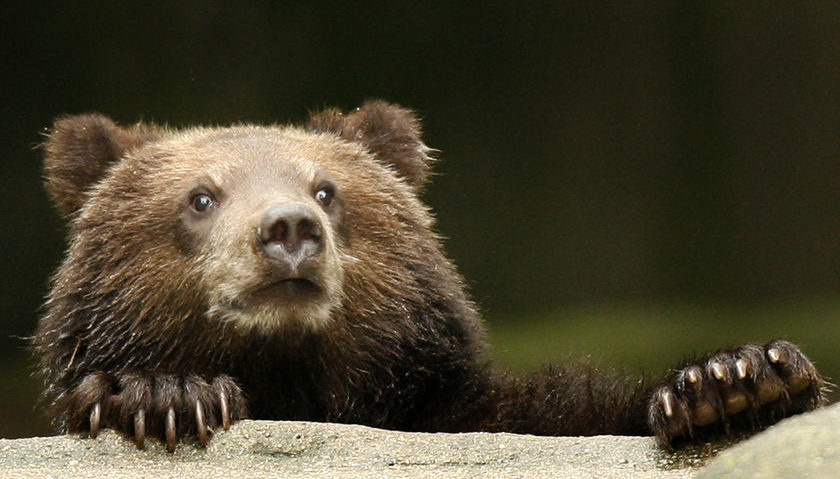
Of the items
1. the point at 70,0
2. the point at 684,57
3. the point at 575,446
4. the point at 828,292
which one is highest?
the point at 70,0

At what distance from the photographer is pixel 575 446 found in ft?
13.6

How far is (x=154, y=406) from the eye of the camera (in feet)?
14.0

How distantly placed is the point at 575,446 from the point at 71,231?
2.82 m

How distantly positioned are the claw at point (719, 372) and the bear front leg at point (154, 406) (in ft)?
5.50

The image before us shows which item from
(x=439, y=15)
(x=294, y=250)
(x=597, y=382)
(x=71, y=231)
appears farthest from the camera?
(x=439, y=15)

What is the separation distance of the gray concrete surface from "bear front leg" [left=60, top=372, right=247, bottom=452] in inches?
2.1

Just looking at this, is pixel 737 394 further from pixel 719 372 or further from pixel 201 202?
pixel 201 202

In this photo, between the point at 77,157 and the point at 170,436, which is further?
the point at 77,157

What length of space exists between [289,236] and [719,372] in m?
1.64

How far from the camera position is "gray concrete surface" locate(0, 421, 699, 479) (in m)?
3.81

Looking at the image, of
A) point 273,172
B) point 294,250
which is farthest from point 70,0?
point 294,250

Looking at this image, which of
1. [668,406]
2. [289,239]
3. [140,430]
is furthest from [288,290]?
[668,406]

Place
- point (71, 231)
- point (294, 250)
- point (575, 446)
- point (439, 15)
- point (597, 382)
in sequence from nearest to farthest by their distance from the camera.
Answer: point (575, 446) → point (294, 250) → point (597, 382) → point (71, 231) → point (439, 15)

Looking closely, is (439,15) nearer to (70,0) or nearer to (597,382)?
(70,0)
